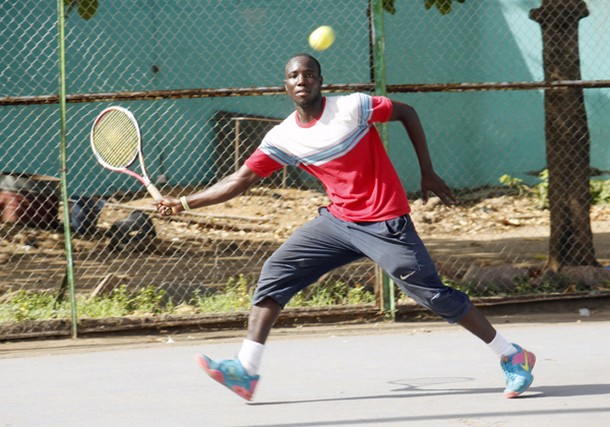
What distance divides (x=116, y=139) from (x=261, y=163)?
3.97ft

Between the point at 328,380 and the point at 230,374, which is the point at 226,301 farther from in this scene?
the point at 230,374

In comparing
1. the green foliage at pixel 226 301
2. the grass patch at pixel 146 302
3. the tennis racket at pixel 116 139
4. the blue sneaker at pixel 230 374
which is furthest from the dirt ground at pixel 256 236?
the blue sneaker at pixel 230 374

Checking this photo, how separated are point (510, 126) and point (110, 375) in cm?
1165

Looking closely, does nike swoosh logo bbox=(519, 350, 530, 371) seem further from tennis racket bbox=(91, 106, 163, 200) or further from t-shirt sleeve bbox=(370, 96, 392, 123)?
tennis racket bbox=(91, 106, 163, 200)

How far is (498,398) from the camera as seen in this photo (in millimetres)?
5492

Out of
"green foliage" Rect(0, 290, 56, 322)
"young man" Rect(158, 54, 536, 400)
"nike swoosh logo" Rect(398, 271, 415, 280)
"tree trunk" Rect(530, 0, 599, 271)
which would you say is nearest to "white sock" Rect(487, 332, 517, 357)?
"young man" Rect(158, 54, 536, 400)

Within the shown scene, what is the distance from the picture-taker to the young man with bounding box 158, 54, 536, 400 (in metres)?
5.35

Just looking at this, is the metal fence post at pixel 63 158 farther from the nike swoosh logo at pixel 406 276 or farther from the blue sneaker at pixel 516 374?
the blue sneaker at pixel 516 374

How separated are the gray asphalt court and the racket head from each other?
130cm

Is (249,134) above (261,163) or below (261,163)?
below

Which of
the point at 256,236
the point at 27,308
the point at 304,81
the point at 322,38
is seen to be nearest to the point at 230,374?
the point at 304,81

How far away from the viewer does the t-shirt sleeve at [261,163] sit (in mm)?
5543

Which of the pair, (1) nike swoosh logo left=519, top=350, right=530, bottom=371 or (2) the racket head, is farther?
(2) the racket head

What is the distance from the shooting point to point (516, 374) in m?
5.46
